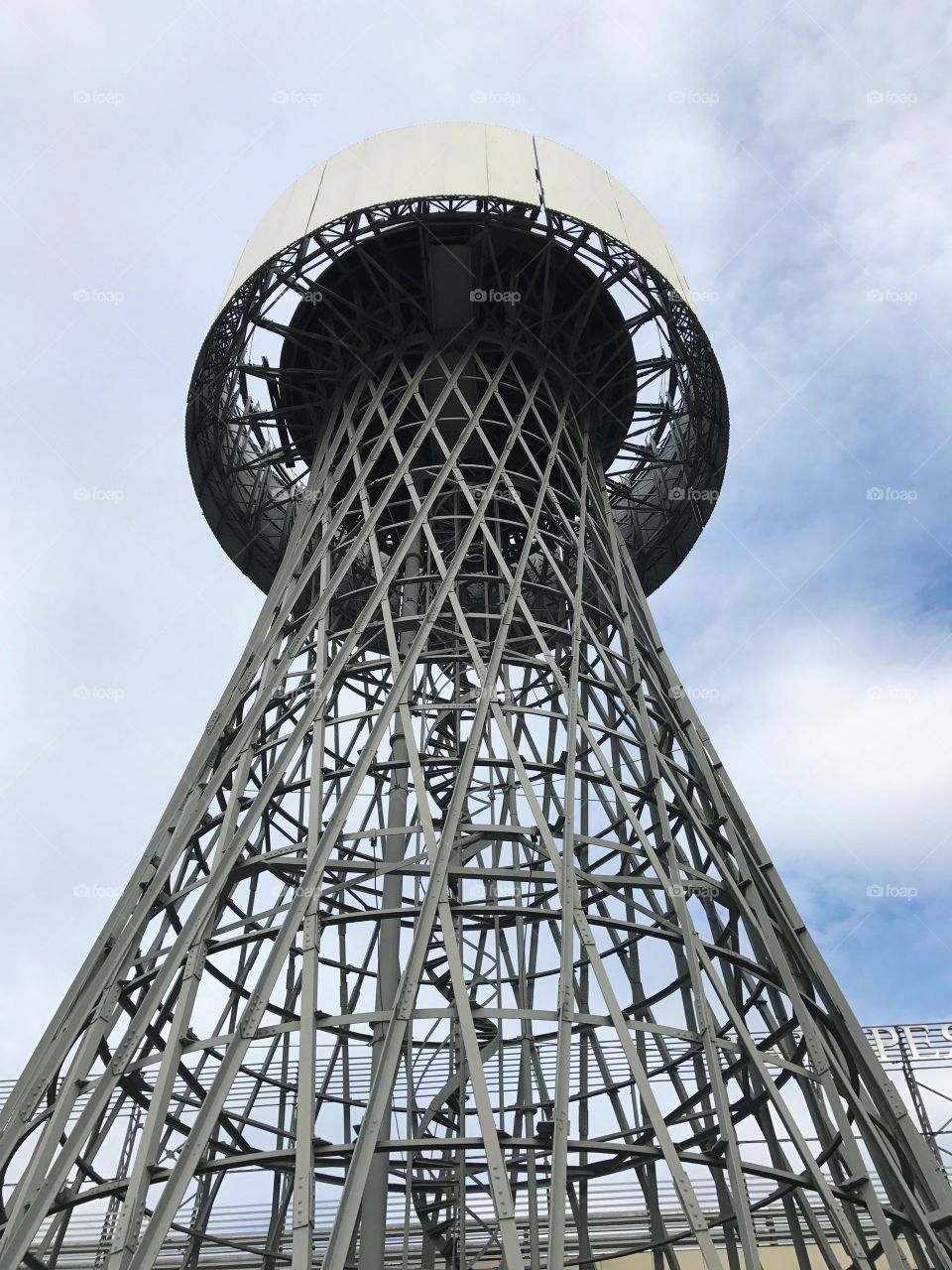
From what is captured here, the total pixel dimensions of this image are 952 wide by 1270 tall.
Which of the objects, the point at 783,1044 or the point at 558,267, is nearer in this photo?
the point at 783,1044

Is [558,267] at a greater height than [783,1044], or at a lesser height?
greater

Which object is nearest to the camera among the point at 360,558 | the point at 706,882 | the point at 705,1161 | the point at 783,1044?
the point at 705,1161

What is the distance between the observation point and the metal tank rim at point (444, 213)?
18.2 m

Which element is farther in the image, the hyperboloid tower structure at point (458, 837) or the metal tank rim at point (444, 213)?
the metal tank rim at point (444, 213)

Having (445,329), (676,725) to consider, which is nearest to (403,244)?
(445,329)

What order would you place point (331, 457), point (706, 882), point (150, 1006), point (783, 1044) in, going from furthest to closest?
point (331, 457) → point (783, 1044) → point (706, 882) → point (150, 1006)

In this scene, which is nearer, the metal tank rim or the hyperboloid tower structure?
the hyperboloid tower structure

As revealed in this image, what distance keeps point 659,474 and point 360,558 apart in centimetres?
620

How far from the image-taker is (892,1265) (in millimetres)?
10750

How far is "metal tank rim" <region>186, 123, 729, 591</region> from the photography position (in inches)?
719

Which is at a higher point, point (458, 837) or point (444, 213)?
point (444, 213)

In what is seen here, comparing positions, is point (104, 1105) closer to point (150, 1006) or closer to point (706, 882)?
point (150, 1006)

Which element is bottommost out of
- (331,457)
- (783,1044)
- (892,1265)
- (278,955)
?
(892,1265)

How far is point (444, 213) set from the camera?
18266mm
